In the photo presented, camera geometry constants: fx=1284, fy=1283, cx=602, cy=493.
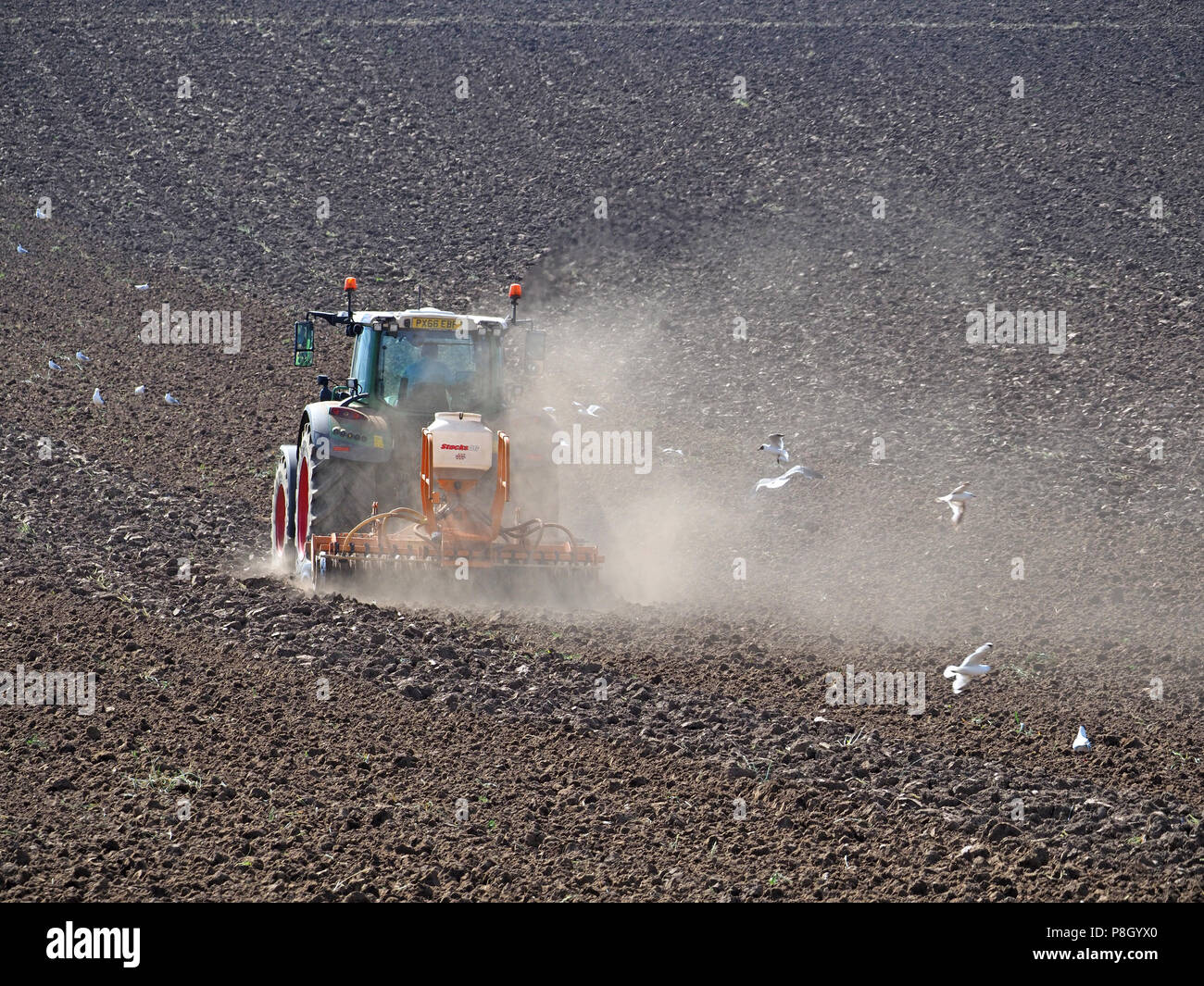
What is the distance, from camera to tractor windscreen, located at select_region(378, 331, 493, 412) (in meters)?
11.4

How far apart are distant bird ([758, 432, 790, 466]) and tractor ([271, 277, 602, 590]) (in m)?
3.73

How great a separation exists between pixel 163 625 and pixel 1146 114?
881 inches

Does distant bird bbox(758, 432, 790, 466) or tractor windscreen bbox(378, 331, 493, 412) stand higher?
tractor windscreen bbox(378, 331, 493, 412)

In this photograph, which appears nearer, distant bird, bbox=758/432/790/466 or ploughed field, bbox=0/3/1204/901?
ploughed field, bbox=0/3/1204/901

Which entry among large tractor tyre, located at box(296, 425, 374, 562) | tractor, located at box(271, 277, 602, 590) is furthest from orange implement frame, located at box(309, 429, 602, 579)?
large tractor tyre, located at box(296, 425, 374, 562)

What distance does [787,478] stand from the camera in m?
14.4

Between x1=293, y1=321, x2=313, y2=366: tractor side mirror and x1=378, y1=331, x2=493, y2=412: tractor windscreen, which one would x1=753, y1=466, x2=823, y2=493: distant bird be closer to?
x1=378, y1=331, x2=493, y2=412: tractor windscreen

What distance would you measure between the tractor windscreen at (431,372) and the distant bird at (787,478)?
4.04m

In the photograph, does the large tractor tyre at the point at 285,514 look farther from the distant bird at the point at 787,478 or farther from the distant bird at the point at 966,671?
the distant bird at the point at 966,671

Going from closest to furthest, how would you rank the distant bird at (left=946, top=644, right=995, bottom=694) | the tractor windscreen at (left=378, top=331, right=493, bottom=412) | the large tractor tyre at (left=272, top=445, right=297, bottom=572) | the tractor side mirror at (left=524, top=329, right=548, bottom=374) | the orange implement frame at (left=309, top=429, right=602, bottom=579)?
the distant bird at (left=946, top=644, right=995, bottom=694) < the orange implement frame at (left=309, top=429, right=602, bottom=579) < the tractor side mirror at (left=524, top=329, right=548, bottom=374) < the tractor windscreen at (left=378, top=331, right=493, bottom=412) < the large tractor tyre at (left=272, top=445, right=297, bottom=572)

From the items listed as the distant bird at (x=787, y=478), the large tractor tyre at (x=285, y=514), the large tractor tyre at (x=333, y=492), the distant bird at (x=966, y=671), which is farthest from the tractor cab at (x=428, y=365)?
the distant bird at (x=966, y=671)

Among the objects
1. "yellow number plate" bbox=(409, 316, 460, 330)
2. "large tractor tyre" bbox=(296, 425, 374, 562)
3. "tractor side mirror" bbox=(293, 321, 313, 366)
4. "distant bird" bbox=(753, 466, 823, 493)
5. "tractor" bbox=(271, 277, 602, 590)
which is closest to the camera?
"tractor" bbox=(271, 277, 602, 590)

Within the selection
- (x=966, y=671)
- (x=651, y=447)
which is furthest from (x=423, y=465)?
(x=651, y=447)

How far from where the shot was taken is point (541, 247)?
893 inches
